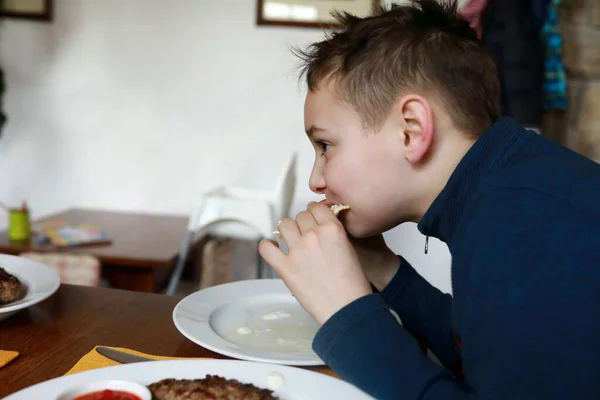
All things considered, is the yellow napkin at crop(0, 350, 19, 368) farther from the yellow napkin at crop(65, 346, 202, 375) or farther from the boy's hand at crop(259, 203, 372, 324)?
the boy's hand at crop(259, 203, 372, 324)

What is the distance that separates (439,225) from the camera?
2.71ft

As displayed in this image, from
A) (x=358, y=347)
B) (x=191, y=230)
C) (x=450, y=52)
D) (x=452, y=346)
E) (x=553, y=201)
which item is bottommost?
(x=191, y=230)

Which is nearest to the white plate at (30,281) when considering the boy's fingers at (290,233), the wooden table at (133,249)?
the boy's fingers at (290,233)

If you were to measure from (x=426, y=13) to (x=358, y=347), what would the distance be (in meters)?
0.55

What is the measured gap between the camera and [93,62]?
2977mm

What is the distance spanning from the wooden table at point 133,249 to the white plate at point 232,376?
144 centimetres

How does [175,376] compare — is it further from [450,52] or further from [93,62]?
[93,62]

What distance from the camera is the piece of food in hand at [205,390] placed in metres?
0.54

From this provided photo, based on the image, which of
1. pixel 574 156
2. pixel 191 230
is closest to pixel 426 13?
pixel 574 156

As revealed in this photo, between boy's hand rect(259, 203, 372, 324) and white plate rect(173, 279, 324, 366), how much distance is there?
82 mm

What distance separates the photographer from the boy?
558 mm

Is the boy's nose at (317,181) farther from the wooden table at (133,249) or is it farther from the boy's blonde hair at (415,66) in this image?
the wooden table at (133,249)

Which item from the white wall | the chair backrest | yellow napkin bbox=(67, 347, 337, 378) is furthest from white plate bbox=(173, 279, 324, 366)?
the white wall

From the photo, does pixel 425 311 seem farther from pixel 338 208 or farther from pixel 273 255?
pixel 273 255
